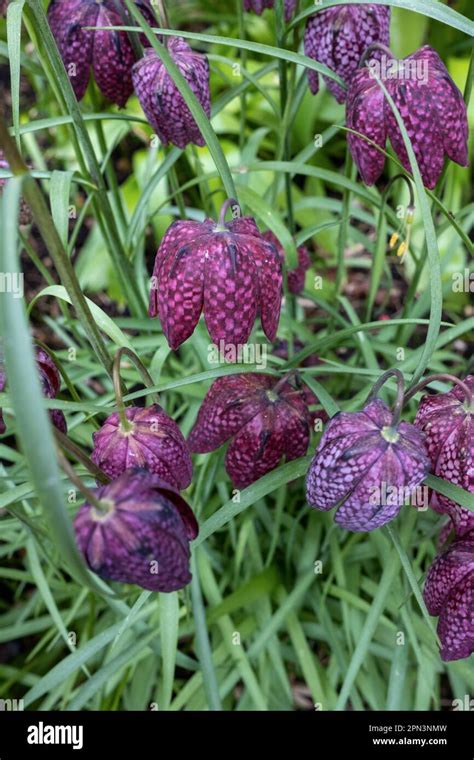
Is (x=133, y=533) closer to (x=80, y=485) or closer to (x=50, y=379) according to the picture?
(x=80, y=485)

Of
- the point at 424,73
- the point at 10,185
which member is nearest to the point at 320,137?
the point at 424,73

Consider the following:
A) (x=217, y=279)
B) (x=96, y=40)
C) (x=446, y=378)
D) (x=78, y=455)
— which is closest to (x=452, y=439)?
(x=446, y=378)

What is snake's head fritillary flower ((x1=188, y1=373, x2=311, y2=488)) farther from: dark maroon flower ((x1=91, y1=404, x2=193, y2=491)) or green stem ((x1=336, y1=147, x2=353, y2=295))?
green stem ((x1=336, y1=147, x2=353, y2=295))

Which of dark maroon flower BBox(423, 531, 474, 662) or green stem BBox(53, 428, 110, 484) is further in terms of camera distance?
dark maroon flower BBox(423, 531, 474, 662)

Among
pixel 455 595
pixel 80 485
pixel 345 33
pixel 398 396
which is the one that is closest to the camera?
pixel 80 485

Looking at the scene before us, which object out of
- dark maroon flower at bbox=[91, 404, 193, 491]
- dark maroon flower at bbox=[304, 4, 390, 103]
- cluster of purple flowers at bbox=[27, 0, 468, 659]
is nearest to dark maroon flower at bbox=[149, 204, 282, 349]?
cluster of purple flowers at bbox=[27, 0, 468, 659]
